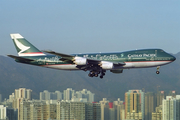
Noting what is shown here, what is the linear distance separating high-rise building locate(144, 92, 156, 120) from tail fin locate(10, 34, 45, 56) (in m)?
54.7

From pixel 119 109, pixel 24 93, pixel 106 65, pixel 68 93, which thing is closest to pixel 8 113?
pixel 24 93

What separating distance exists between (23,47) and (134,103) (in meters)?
57.1

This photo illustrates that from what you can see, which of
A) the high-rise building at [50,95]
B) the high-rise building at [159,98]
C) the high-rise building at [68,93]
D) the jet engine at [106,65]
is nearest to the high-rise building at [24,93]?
the high-rise building at [50,95]

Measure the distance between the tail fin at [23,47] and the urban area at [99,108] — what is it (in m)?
38.9

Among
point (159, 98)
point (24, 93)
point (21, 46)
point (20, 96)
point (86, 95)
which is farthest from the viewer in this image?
point (20, 96)

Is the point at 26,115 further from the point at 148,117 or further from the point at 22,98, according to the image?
the point at 148,117

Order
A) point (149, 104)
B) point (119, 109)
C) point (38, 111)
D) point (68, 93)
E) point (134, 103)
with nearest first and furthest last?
point (38, 111) → point (119, 109) → point (149, 104) → point (134, 103) → point (68, 93)

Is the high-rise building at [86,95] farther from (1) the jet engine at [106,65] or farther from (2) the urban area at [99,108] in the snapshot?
(1) the jet engine at [106,65]

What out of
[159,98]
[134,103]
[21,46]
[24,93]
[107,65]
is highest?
[21,46]

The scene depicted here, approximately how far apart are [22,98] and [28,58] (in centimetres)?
5487

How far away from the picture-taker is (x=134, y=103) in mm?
111625

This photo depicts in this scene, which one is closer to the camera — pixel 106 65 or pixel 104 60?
pixel 106 65

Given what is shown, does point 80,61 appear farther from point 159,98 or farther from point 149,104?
point 159,98

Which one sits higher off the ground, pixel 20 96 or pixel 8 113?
pixel 20 96
